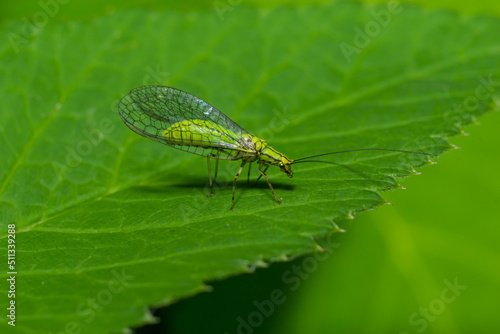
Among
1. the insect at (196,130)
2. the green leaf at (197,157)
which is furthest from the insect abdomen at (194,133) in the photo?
the green leaf at (197,157)

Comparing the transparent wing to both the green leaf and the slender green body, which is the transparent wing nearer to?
the slender green body

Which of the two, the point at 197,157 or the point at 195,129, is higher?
the point at 195,129

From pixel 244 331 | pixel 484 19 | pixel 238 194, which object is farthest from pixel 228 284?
pixel 484 19

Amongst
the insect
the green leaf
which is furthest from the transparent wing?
the green leaf

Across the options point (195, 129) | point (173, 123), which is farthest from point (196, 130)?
point (173, 123)

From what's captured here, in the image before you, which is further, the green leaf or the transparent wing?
the transparent wing

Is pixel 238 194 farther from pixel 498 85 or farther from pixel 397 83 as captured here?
pixel 498 85

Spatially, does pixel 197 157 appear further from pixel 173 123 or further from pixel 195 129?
pixel 173 123
